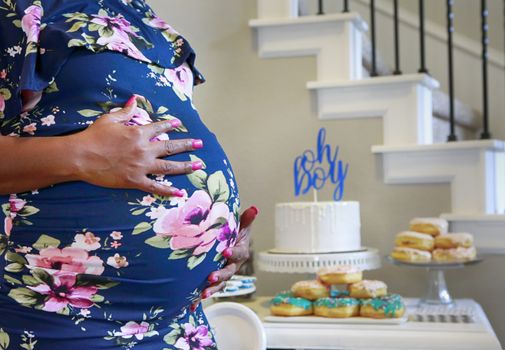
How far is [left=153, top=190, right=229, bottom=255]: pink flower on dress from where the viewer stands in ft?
3.25

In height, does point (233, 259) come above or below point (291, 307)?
above

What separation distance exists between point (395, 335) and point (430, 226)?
16.2 inches

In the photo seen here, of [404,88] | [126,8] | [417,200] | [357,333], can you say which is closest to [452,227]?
[417,200]

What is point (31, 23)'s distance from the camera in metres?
0.95

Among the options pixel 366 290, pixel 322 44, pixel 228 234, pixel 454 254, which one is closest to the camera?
pixel 228 234

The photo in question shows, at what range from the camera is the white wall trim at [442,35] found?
3.06 m

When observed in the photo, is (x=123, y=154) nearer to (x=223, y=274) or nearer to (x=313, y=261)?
(x=223, y=274)

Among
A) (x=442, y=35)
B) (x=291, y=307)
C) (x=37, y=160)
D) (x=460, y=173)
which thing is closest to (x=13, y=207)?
(x=37, y=160)

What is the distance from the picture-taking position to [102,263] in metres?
0.95

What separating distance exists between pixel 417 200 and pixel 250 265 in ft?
1.67

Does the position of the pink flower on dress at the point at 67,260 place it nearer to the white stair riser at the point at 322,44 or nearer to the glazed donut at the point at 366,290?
the glazed donut at the point at 366,290

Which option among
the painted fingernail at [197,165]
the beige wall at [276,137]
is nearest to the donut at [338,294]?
the beige wall at [276,137]

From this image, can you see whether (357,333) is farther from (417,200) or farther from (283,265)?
(417,200)

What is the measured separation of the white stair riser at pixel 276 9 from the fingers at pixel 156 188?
1.40m
